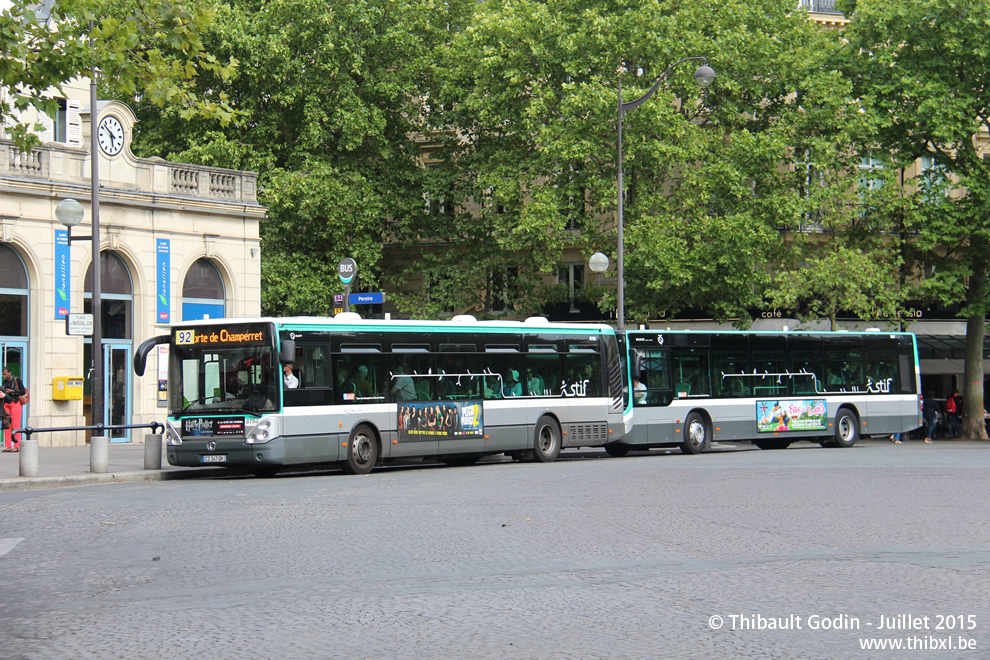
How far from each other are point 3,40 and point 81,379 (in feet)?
56.3

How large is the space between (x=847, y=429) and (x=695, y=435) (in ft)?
18.7

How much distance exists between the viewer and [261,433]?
780 inches

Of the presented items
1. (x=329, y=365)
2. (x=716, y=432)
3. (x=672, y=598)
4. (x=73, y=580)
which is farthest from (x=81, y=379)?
(x=672, y=598)

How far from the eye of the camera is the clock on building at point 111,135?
30.4 m

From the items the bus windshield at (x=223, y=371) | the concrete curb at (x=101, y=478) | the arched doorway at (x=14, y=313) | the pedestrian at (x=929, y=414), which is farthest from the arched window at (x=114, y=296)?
the pedestrian at (x=929, y=414)

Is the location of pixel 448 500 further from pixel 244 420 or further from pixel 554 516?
pixel 244 420

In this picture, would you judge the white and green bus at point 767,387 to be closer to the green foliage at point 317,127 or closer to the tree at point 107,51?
the green foliage at point 317,127

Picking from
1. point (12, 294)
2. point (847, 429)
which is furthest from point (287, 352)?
point (847, 429)

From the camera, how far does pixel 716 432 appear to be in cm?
2931

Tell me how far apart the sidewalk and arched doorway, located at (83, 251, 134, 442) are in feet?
13.3

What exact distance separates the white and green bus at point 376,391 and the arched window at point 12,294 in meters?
9.04

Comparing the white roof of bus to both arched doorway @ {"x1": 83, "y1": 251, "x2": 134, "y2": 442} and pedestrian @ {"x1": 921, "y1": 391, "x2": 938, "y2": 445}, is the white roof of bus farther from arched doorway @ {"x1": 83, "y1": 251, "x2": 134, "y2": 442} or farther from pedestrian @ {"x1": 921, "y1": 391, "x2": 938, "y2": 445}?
pedestrian @ {"x1": 921, "y1": 391, "x2": 938, "y2": 445}

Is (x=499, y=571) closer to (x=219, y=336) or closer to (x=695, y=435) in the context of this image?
(x=219, y=336)

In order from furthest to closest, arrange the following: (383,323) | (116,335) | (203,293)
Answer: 1. (203,293)
2. (116,335)
3. (383,323)
